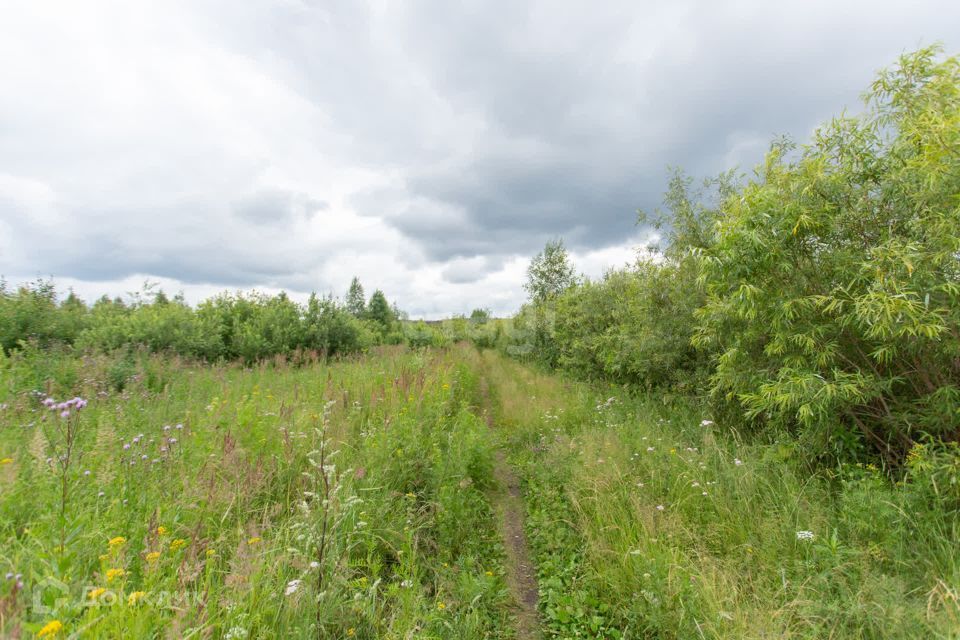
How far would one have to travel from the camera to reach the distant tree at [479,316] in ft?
109

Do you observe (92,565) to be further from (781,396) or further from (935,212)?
(935,212)

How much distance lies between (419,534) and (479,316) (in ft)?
104

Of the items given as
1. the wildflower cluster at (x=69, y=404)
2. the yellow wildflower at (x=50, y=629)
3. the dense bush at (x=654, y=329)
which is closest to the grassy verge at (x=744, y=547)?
the dense bush at (x=654, y=329)

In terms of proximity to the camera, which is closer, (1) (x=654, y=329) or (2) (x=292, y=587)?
(2) (x=292, y=587)

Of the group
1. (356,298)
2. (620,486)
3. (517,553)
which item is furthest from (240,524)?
(356,298)

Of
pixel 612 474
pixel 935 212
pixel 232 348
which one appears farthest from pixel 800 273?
pixel 232 348

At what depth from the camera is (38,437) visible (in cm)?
194

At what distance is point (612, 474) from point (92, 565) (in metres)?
4.49

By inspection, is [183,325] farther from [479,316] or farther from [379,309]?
[479,316]

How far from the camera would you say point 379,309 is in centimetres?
2905

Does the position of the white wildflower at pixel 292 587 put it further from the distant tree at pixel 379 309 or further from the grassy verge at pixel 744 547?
the distant tree at pixel 379 309

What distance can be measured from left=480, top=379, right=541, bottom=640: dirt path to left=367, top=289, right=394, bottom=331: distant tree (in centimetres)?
2318

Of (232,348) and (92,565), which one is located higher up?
(232,348)

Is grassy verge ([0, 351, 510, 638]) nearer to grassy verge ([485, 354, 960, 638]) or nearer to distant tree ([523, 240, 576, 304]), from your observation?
grassy verge ([485, 354, 960, 638])
